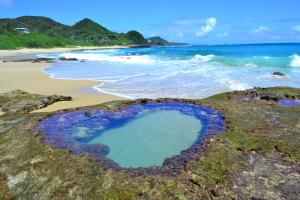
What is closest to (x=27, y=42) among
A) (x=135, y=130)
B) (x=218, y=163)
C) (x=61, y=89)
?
(x=61, y=89)

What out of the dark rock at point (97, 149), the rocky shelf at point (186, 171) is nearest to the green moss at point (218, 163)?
the rocky shelf at point (186, 171)

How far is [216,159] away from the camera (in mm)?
7793

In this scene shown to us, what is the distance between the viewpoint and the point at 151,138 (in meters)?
9.79

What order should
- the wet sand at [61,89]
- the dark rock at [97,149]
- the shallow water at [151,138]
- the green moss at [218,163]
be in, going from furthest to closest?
the wet sand at [61,89]
the dark rock at [97,149]
the shallow water at [151,138]
the green moss at [218,163]

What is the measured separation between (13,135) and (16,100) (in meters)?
5.88

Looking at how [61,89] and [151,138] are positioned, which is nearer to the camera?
[151,138]

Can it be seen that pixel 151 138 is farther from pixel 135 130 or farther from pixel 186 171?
pixel 186 171

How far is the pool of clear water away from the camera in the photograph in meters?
8.66

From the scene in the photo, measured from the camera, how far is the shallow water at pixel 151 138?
330 inches

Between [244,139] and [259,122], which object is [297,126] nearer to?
[259,122]

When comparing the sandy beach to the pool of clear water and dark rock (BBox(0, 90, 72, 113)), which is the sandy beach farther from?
the pool of clear water

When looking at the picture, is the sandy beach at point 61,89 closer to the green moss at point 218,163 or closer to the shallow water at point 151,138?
the shallow water at point 151,138

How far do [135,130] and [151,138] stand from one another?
2.91 feet

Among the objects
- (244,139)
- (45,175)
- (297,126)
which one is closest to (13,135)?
(45,175)
